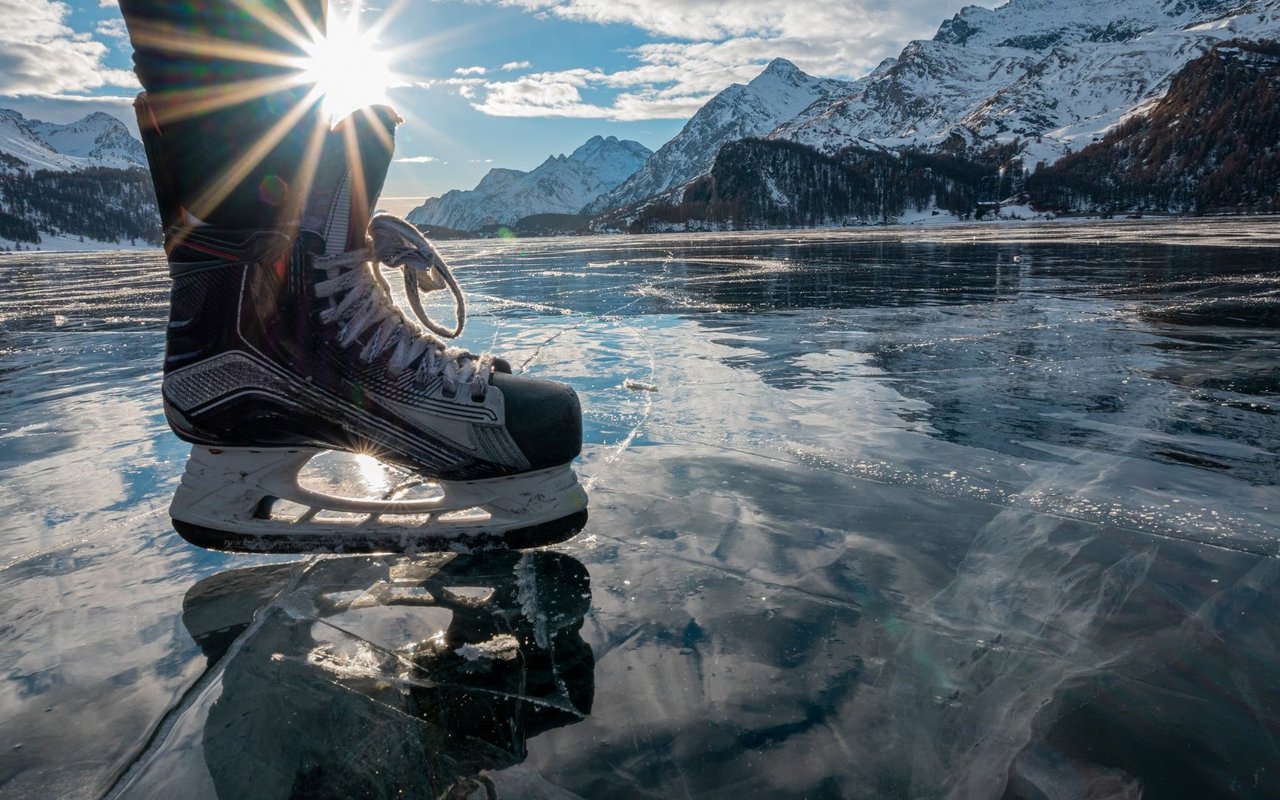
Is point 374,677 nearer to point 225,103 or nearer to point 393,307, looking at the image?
point 393,307

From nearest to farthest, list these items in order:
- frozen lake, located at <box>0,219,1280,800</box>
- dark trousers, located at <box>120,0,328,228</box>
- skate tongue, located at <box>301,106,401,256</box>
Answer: frozen lake, located at <box>0,219,1280,800</box> → dark trousers, located at <box>120,0,328,228</box> → skate tongue, located at <box>301,106,401,256</box>

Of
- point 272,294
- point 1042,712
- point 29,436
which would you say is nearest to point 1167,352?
point 1042,712

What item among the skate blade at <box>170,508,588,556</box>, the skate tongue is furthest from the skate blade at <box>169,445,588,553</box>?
the skate tongue

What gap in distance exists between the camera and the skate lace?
176 centimetres

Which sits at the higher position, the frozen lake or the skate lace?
the skate lace

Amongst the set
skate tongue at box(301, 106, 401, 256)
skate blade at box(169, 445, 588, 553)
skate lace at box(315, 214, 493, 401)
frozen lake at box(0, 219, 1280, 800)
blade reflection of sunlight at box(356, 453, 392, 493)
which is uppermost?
skate tongue at box(301, 106, 401, 256)

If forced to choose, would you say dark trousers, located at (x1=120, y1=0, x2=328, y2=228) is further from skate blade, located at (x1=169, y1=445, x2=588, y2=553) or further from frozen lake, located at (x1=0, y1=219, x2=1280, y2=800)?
frozen lake, located at (x1=0, y1=219, x2=1280, y2=800)

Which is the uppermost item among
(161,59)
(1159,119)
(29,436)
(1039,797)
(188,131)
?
(1159,119)

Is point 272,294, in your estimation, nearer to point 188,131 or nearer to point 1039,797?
point 188,131

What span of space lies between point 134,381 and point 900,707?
402 cm

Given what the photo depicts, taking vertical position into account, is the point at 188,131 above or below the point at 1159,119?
below

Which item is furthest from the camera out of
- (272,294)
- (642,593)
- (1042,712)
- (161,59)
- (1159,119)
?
(1159,119)

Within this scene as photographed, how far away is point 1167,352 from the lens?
366cm

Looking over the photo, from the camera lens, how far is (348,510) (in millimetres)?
1756
